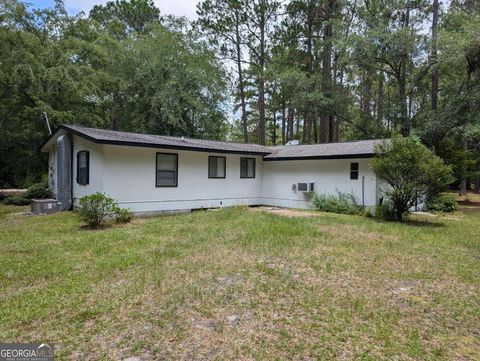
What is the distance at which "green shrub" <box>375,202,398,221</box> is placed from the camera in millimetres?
9555

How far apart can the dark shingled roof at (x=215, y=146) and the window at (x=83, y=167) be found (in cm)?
78

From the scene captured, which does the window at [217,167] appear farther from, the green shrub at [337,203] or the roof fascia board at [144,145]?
the green shrub at [337,203]

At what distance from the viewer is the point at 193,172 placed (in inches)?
448

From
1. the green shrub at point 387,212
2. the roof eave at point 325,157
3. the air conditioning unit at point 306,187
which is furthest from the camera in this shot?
the air conditioning unit at point 306,187

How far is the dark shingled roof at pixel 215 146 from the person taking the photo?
943cm

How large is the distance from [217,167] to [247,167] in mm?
1580

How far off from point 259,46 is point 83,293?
71.8 ft

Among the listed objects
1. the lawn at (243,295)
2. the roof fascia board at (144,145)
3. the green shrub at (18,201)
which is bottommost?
the lawn at (243,295)

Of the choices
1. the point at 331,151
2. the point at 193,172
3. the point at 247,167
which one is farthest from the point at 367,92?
the point at 193,172

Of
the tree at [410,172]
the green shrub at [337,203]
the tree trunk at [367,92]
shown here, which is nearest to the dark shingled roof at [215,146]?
the tree at [410,172]

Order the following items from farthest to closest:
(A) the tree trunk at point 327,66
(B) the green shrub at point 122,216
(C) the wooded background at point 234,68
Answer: (A) the tree trunk at point 327,66, (C) the wooded background at point 234,68, (B) the green shrub at point 122,216

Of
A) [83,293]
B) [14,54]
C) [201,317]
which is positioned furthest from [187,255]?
[14,54]

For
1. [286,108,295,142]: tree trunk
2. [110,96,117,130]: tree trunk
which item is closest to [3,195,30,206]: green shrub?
[110,96,117,130]: tree trunk

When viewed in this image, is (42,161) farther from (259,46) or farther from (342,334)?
(342,334)
